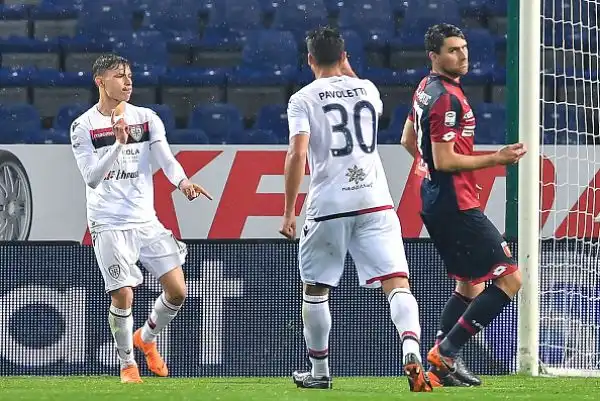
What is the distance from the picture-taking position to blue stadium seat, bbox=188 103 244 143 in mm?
9250

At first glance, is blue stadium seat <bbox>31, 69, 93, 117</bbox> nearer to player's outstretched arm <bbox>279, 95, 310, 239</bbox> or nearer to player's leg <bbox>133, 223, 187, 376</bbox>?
player's leg <bbox>133, 223, 187, 376</bbox>

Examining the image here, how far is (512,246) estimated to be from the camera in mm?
7363

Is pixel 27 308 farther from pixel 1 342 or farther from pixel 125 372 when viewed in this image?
pixel 125 372

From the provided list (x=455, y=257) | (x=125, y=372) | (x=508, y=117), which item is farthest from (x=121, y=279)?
(x=508, y=117)

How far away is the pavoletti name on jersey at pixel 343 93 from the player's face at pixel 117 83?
1452mm

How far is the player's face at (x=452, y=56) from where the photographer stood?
238 inches

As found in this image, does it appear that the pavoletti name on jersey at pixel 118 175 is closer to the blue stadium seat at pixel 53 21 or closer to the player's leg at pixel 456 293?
the player's leg at pixel 456 293

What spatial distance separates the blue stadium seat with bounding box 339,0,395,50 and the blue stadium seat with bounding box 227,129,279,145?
1160 millimetres

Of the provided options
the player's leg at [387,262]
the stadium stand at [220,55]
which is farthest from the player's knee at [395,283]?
the stadium stand at [220,55]

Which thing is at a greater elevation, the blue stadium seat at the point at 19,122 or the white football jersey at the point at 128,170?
the blue stadium seat at the point at 19,122

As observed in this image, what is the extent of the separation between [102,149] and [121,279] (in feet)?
2.18

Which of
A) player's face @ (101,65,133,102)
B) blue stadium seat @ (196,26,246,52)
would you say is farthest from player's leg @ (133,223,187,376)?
blue stadium seat @ (196,26,246,52)

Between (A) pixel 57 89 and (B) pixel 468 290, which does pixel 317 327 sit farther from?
(A) pixel 57 89

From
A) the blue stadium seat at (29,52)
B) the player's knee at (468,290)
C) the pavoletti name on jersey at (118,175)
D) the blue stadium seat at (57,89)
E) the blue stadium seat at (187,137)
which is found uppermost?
the blue stadium seat at (29,52)
